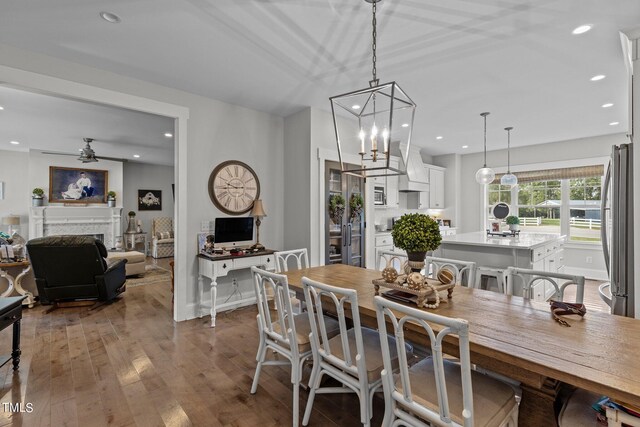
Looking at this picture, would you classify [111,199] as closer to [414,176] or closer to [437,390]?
[414,176]

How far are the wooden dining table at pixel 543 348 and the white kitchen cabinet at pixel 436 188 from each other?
5634mm

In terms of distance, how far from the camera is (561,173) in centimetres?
628

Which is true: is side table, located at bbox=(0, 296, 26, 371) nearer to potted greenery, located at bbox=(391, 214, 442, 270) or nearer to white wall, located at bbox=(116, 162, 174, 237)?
potted greenery, located at bbox=(391, 214, 442, 270)

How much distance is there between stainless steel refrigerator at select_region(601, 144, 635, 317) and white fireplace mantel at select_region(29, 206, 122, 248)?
9.35 metres

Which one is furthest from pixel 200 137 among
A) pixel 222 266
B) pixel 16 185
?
pixel 16 185

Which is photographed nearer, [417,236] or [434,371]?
[434,371]

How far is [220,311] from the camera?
4.00 m

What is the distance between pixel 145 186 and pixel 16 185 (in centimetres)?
270

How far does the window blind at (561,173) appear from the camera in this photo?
591 centimetres

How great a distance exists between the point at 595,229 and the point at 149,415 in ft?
25.5

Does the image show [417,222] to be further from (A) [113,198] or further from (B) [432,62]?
(A) [113,198]

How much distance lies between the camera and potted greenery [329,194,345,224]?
14.9 ft

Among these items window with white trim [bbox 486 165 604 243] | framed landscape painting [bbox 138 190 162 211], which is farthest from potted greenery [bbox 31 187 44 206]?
window with white trim [bbox 486 165 604 243]

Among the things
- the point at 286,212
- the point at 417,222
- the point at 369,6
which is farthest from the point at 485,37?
the point at 286,212
